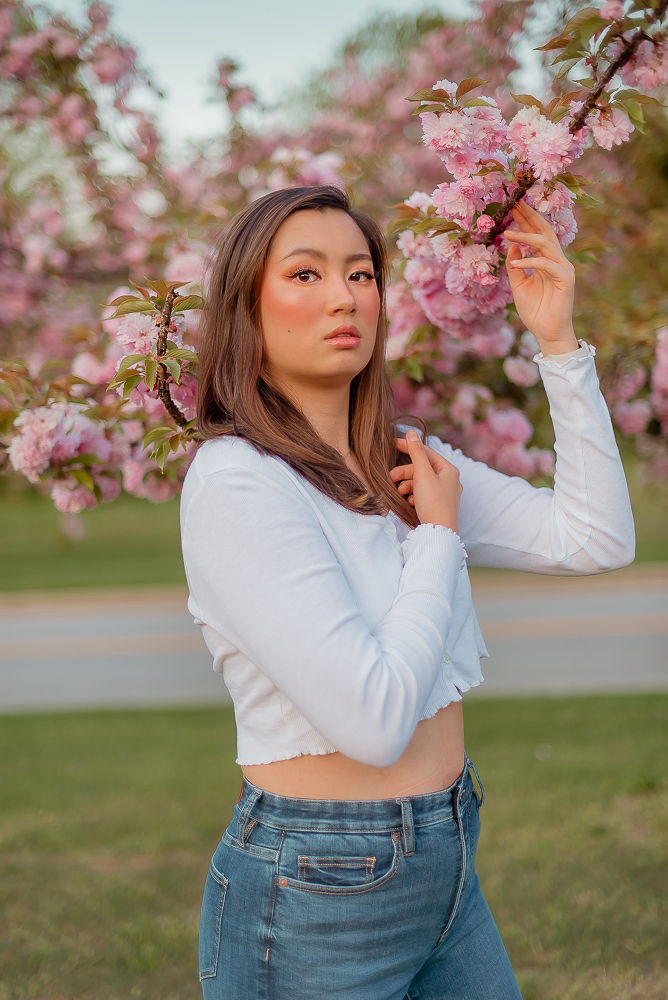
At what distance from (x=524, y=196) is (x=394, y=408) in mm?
452

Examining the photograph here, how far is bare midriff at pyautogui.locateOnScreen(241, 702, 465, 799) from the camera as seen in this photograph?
4.68 ft

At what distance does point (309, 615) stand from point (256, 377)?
48 cm

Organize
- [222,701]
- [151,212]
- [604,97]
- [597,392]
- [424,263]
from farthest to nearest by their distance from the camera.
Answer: [222,701] < [151,212] < [424,263] < [604,97] < [597,392]

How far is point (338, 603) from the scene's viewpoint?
1.28 metres

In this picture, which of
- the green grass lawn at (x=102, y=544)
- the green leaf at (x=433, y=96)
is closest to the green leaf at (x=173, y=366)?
the green leaf at (x=433, y=96)

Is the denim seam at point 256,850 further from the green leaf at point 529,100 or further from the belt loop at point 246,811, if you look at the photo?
the green leaf at point 529,100

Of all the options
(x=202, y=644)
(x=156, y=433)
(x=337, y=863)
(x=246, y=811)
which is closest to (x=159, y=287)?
(x=156, y=433)

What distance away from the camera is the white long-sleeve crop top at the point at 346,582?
1249 mm

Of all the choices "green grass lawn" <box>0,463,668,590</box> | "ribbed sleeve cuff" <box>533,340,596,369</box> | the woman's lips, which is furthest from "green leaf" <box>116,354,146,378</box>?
"green grass lawn" <box>0,463,668,590</box>

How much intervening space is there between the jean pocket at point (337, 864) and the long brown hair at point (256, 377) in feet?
1.56

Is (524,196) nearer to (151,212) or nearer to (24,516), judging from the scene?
(151,212)

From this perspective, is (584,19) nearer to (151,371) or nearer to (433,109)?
(433,109)

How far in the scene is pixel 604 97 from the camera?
1.77m

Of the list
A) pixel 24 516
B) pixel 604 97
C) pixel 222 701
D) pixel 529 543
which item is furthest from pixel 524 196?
pixel 24 516
